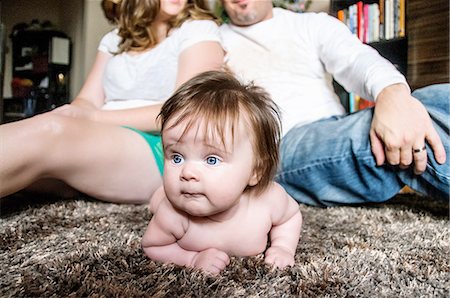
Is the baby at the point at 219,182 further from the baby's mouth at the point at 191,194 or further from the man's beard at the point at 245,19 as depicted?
the man's beard at the point at 245,19

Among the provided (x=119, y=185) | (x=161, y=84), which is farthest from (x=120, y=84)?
(x=119, y=185)

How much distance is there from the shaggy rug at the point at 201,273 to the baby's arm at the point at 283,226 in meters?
0.02

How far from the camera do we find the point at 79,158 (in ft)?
2.44

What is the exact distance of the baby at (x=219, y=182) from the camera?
466 mm

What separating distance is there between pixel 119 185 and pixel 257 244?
390 mm

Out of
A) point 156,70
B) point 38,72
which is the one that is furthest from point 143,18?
point 38,72

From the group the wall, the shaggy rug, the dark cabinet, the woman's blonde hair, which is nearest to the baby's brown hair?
the shaggy rug

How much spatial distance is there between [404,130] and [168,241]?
0.46 meters

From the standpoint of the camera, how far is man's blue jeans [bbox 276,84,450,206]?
30.5 inches

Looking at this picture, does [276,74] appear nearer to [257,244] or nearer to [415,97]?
[415,97]

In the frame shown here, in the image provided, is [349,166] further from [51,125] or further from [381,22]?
[381,22]

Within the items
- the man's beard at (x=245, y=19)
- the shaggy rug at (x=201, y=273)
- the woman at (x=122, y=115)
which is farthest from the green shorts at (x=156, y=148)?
the man's beard at (x=245, y=19)

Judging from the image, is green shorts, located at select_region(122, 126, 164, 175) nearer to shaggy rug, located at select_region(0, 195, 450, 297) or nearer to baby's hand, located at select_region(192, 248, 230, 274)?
shaggy rug, located at select_region(0, 195, 450, 297)

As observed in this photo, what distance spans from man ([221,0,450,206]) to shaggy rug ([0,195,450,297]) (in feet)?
0.39
